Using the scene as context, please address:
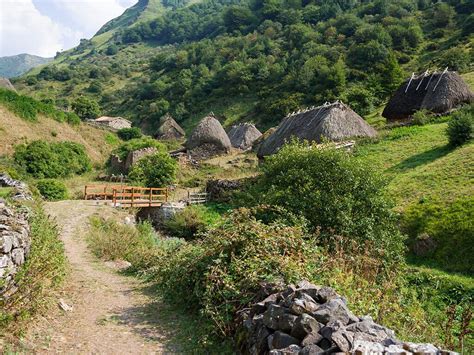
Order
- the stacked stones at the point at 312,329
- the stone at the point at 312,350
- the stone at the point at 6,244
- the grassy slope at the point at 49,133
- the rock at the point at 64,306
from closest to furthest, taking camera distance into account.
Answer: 1. the stacked stones at the point at 312,329
2. the stone at the point at 312,350
3. the stone at the point at 6,244
4. the rock at the point at 64,306
5. the grassy slope at the point at 49,133

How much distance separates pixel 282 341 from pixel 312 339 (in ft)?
1.61

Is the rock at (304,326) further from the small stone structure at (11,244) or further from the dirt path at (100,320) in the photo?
the small stone structure at (11,244)

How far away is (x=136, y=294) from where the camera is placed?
9695 millimetres

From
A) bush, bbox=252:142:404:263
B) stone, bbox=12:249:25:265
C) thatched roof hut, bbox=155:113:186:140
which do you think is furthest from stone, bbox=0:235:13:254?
thatched roof hut, bbox=155:113:186:140

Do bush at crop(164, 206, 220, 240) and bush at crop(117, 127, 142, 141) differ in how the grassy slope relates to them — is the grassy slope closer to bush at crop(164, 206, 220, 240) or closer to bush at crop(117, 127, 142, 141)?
bush at crop(117, 127, 142, 141)

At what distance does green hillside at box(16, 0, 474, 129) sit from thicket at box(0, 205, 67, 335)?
35958 millimetres

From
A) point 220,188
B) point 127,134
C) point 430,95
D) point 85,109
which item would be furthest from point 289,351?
point 85,109

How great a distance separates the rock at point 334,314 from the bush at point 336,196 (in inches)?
186

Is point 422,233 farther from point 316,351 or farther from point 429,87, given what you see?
point 429,87

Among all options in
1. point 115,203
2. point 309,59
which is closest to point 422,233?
point 115,203

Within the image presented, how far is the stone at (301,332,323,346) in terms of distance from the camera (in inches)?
176

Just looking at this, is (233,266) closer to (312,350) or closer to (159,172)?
(312,350)

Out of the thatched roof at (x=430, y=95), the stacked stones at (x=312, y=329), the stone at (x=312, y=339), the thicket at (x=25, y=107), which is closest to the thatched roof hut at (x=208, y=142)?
the thicket at (x=25, y=107)

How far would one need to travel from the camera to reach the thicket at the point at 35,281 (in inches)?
246
